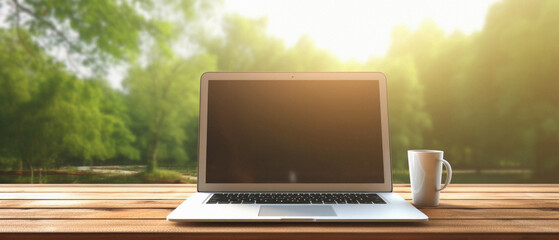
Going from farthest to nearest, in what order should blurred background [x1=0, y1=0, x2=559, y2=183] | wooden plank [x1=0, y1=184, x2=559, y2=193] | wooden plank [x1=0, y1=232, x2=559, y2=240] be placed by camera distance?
blurred background [x1=0, y1=0, x2=559, y2=183] → wooden plank [x1=0, y1=184, x2=559, y2=193] → wooden plank [x1=0, y1=232, x2=559, y2=240]

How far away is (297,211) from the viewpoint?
2.26 feet

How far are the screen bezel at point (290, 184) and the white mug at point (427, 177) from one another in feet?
0.31

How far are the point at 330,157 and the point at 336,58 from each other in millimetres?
751

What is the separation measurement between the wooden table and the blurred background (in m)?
0.54

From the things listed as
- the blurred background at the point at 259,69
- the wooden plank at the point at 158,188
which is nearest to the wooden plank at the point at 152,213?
the wooden plank at the point at 158,188

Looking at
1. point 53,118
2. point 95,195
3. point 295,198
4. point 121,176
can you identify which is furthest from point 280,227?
point 53,118

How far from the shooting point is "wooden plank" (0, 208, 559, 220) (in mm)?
696

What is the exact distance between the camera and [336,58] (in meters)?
1.54

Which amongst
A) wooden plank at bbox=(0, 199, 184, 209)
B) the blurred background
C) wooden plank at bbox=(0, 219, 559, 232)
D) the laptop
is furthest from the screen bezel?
the blurred background

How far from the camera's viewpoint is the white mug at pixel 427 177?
806 mm

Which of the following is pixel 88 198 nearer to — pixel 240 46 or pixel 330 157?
pixel 330 157

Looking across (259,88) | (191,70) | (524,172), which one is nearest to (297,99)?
(259,88)

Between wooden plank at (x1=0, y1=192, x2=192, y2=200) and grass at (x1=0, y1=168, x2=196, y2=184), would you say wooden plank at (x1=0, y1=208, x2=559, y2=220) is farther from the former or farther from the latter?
grass at (x1=0, y1=168, x2=196, y2=184)

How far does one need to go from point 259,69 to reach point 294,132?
0.67 meters
